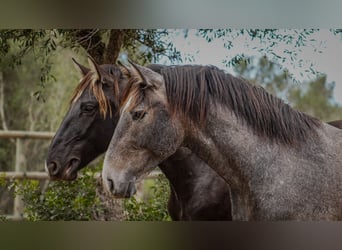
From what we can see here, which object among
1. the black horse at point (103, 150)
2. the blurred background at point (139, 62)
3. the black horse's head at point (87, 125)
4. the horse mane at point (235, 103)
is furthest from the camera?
the blurred background at point (139, 62)

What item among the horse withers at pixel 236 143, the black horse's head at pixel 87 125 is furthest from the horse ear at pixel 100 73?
the horse withers at pixel 236 143

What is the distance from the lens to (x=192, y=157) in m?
2.74

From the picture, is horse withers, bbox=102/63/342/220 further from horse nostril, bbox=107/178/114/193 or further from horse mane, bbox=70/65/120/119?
horse mane, bbox=70/65/120/119

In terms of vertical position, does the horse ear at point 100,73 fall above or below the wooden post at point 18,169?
above

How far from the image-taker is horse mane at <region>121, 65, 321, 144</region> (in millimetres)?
2459

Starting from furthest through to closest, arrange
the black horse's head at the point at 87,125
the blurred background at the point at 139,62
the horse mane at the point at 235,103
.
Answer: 1. the blurred background at the point at 139,62
2. the black horse's head at the point at 87,125
3. the horse mane at the point at 235,103

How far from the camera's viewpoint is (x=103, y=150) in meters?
2.89

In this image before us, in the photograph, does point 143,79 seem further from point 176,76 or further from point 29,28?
point 29,28

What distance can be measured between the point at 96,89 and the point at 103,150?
1.16ft

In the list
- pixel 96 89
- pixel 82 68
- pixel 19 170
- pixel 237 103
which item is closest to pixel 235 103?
pixel 237 103

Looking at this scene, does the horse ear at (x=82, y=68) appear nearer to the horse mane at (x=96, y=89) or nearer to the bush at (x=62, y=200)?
the horse mane at (x=96, y=89)

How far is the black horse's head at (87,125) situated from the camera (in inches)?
111

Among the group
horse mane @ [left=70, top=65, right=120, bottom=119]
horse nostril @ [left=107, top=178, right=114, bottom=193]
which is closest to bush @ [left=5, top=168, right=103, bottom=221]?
horse mane @ [left=70, top=65, right=120, bottom=119]
